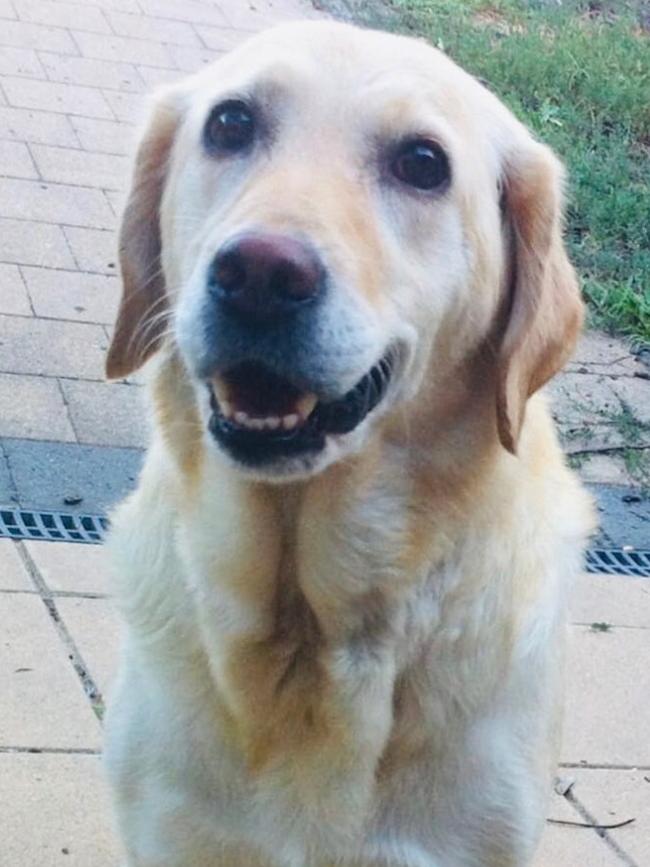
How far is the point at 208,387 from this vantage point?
2.22 m

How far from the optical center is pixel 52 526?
3.75 meters

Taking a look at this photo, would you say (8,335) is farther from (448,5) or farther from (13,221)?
(448,5)

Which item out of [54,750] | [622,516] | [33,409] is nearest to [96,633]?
[54,750]

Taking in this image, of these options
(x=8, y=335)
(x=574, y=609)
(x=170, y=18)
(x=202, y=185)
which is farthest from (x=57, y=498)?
(x=170, y=18)

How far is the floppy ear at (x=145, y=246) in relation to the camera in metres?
2.58

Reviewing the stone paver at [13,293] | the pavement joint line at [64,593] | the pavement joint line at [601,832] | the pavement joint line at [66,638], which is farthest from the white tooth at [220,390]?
the stone paver at [13,293]

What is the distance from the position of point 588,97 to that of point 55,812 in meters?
5.63

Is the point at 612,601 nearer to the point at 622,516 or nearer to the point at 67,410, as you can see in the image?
the point at 622,516

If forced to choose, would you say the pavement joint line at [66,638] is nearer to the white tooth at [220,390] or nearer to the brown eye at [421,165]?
the white tooth at [220,390]

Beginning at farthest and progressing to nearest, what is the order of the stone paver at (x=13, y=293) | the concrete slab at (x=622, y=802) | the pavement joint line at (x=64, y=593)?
the stone paver at (x=13, y=293) < the pavement joint line at (x=64, y=593) < the concrete slab at (x=622, y=802)

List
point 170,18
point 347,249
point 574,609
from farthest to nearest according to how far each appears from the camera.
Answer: point 170,18 < point 574,609 < point 347,249

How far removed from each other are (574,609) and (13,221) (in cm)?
275

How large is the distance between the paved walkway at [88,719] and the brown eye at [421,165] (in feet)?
4.66

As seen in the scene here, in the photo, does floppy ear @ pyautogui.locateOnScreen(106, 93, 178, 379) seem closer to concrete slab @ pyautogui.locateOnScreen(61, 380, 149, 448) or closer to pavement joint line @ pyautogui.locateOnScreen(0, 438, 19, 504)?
pavement joint line @ pyautogui.locateOnScreen(0, 438, 19, 504)
